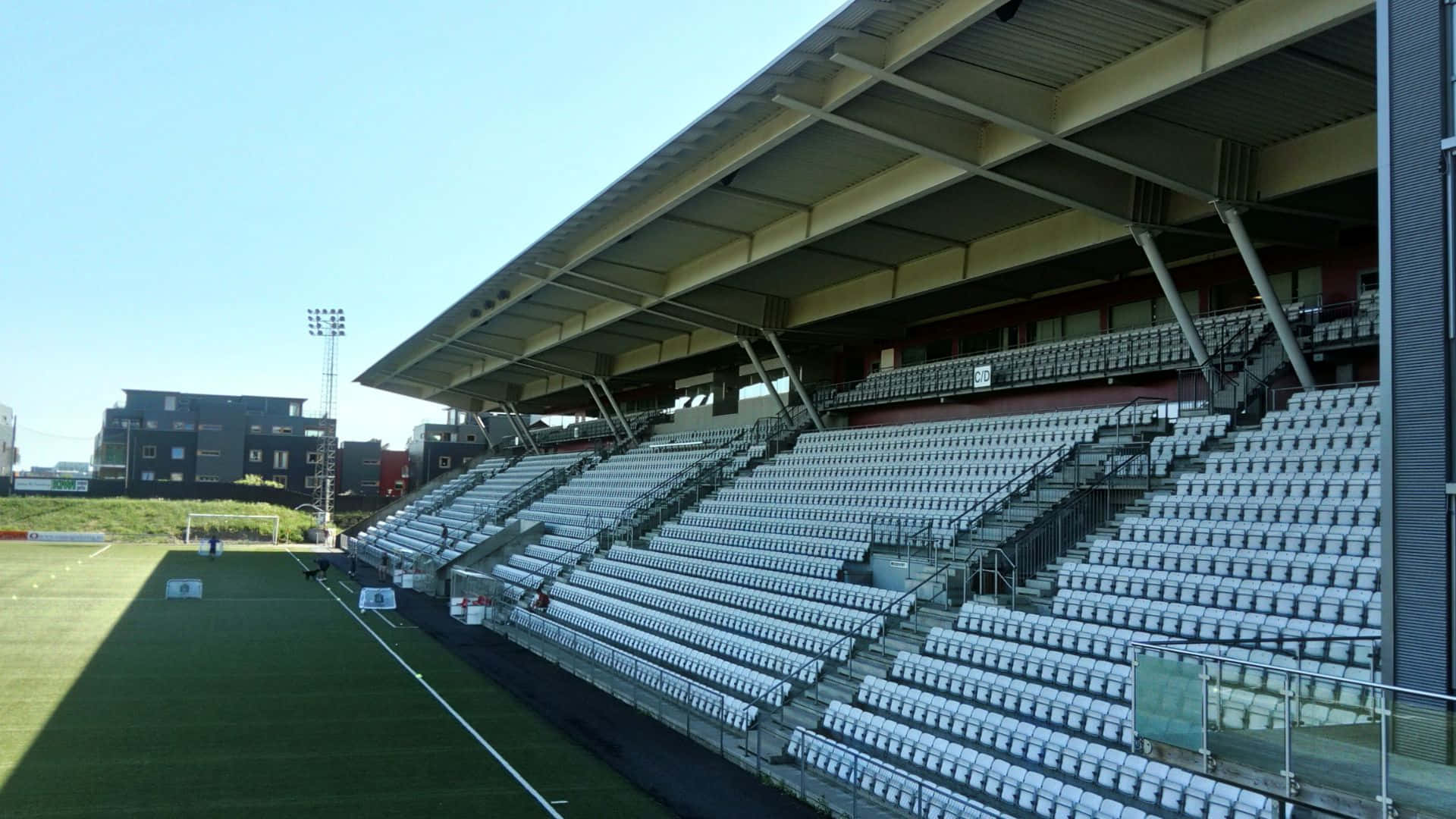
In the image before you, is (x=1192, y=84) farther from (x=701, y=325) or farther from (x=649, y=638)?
(x=701, y=325)

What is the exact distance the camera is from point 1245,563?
1310cm

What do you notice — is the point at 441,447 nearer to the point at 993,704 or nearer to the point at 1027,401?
the point at 1027,401

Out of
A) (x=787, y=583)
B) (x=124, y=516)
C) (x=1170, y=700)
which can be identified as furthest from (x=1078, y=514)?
(x=124, y=516)

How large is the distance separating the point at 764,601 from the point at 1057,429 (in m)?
6.98

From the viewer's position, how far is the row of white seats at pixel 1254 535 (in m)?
12.5

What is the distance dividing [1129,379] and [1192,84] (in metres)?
9.44

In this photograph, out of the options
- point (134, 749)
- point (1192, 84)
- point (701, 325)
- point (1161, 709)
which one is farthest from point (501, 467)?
point (1161, 709)

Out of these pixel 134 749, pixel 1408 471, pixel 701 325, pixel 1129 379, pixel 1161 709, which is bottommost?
pixel 134 749

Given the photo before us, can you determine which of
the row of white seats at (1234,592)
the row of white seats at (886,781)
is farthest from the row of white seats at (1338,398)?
the row of white seats at (886,781)

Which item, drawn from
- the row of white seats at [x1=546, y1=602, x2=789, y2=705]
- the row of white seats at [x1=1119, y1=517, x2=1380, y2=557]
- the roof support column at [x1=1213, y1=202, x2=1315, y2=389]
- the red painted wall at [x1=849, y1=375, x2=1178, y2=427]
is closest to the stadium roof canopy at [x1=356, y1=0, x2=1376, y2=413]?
the roof support column at [x1=1213, y1=202, x2=1315, y2=389]

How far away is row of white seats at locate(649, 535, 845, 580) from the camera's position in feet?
67.6

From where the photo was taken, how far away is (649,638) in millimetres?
21156

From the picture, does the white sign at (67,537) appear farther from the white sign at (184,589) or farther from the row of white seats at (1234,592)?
the row of white seats at (1234,592)

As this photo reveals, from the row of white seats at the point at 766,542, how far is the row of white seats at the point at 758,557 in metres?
0.20
